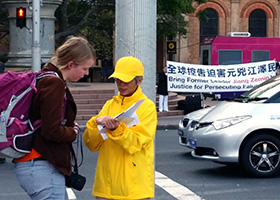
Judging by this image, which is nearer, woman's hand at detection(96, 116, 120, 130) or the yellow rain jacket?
woman's hand at detection(96, 116, 120, 130)

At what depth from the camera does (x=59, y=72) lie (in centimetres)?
416

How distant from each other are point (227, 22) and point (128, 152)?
5052cm

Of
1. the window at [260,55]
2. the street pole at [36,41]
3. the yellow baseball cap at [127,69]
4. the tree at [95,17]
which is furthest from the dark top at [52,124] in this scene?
the window at [260,55]

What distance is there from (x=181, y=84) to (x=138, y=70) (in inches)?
720

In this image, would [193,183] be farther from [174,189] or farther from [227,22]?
[227,22]

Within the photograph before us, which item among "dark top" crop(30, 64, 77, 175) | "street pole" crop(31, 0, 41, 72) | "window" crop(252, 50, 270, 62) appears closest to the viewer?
"dark top" crop(30, 64, 77, 175)

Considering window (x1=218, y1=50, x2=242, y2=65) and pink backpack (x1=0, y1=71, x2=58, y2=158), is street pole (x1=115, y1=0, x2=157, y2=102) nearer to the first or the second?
pink backpack (x1=0, y1=71, x2=58, y2=158)

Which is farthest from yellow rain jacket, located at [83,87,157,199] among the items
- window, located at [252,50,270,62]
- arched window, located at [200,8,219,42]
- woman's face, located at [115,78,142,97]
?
arched window, located at [200,8,219,42]

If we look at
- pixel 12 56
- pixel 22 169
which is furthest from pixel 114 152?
pixel 12 56

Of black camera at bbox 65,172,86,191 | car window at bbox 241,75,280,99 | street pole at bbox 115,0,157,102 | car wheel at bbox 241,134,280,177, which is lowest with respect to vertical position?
car wheel at bbox 241,134,280,177

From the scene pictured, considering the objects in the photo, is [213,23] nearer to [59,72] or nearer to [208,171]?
[208,171]

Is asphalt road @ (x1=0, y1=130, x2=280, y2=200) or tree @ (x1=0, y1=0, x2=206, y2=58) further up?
tree @ (x1=0, y1=0, x2=206, y2=58)

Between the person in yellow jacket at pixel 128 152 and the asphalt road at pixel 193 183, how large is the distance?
4224 millimetres

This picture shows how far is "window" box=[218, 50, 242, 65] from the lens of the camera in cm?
3319
